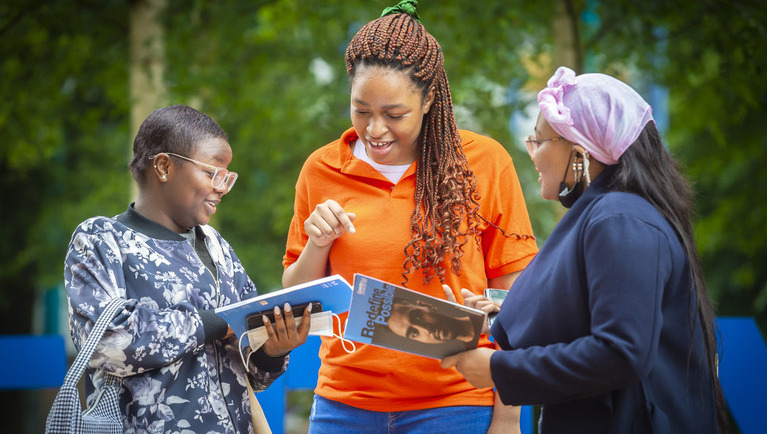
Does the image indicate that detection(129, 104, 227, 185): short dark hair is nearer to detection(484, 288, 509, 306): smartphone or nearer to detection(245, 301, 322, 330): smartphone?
detection(245, 301, 322, 330): smartphone

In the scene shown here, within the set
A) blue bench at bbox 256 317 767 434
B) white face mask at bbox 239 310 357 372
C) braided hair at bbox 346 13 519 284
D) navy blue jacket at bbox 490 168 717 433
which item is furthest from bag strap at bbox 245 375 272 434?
blue bench at bbox 256 317 767 434

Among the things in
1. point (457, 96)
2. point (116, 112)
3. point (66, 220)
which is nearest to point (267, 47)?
point (116, 112)

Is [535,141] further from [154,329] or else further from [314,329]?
[154,329]

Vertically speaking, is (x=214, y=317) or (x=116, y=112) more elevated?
(x=116, y=112)

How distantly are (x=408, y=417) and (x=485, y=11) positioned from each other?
214 inches

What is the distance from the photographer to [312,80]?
9562 millimetres

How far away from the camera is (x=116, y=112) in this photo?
8219 millimetres

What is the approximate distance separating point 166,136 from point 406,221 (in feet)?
2.86

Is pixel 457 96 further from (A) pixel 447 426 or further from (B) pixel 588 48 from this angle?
(A) pixel 447 426

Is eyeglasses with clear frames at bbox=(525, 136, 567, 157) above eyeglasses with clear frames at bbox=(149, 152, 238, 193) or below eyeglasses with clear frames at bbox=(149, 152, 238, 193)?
below

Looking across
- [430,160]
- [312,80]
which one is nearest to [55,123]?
[312,80]

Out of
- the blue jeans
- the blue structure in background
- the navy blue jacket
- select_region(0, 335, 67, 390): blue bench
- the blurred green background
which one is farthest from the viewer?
the blurred green background

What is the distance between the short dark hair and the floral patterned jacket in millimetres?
195

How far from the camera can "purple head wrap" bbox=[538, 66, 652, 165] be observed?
6.98 feet
